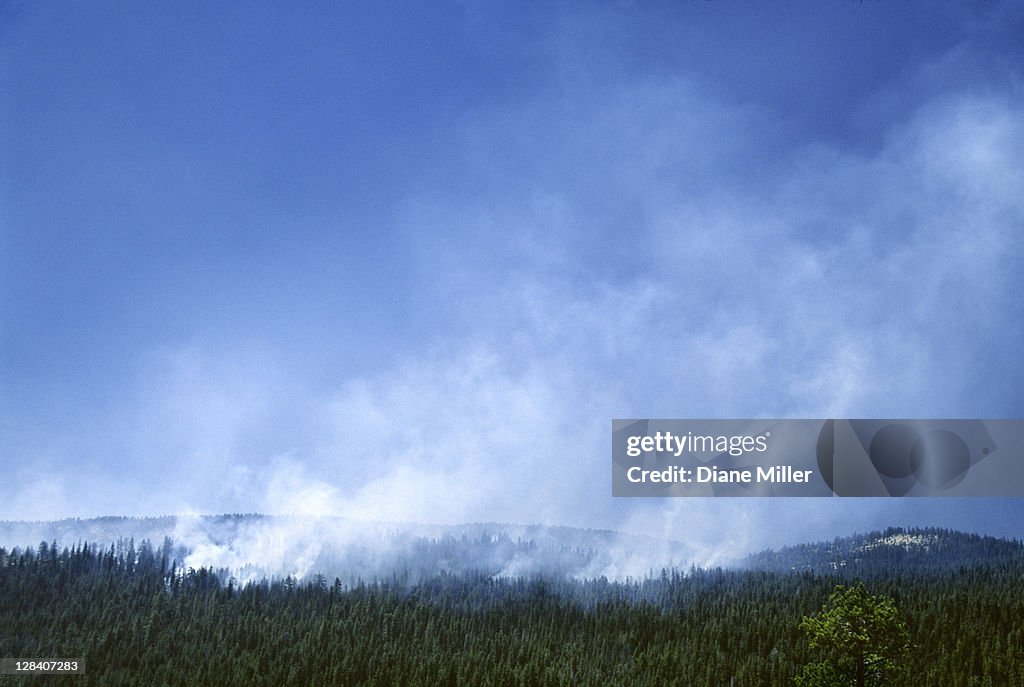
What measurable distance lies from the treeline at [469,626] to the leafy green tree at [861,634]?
184 ft

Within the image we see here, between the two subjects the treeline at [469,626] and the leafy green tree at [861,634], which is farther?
the treeline at [469,626]

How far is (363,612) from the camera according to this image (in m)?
150

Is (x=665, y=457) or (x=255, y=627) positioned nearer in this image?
(x=665, y=457)

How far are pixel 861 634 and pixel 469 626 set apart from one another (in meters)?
111

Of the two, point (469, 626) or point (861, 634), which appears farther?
point (469, 626)

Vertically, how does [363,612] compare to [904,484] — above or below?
below

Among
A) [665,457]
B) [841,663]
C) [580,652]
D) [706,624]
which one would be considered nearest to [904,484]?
[665,457]

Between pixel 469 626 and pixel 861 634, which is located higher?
pixel 469 626

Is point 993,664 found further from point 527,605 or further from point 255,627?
point 255,627

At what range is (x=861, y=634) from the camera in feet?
140

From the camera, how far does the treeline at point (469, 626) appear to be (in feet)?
356

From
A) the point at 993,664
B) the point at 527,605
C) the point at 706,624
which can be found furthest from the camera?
the point at 527,605

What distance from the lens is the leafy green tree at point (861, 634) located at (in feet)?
140

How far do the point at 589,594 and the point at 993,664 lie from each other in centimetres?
8569
